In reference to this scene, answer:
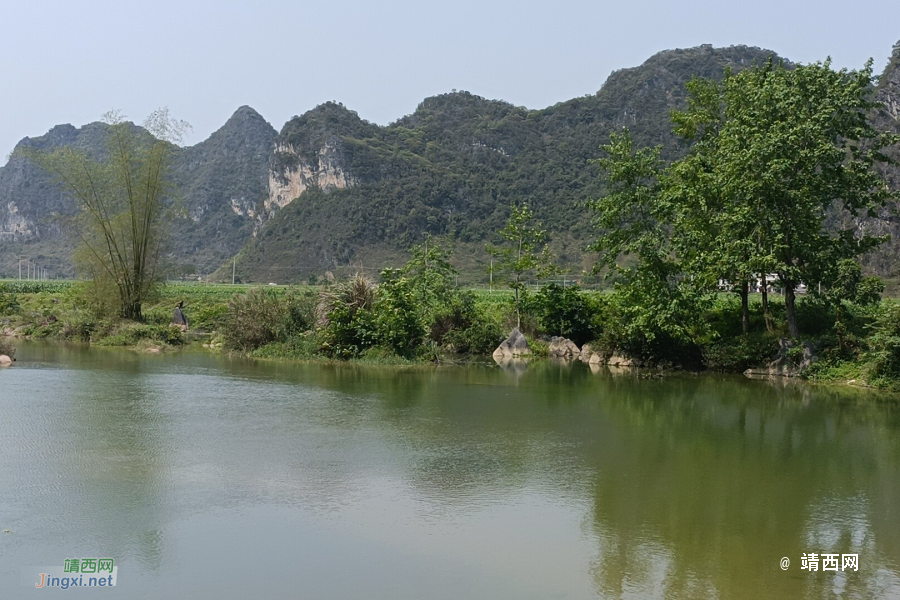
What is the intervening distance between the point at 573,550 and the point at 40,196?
136115 millimetres

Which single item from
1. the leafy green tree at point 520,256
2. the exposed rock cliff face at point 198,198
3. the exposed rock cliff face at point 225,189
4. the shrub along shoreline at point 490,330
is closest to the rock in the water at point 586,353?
the shrub along shoreline at point 490,330

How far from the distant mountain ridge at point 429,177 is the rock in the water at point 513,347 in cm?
3943

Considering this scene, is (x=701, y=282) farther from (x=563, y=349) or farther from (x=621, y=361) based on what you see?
(x=563, y=349)

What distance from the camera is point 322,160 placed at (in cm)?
9556

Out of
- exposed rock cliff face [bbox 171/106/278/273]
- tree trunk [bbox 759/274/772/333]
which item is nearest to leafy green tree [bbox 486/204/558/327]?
tree trunk [bbox 759/274/772/333]

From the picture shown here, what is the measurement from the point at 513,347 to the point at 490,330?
0.95 meters

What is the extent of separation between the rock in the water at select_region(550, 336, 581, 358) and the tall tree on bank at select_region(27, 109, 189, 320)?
1454 centimetres

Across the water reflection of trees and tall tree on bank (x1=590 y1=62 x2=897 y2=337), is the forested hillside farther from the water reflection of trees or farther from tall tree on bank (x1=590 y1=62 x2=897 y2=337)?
Answer: the water reflection of trees

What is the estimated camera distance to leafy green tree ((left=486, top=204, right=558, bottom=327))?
83.9 ft

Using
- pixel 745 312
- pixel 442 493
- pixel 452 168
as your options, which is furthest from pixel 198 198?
pixel 442 493

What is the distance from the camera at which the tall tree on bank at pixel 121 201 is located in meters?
28.3

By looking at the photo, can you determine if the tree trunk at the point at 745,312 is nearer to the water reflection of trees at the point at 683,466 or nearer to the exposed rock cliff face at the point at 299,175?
the water reflection of trees at the point at 683,466

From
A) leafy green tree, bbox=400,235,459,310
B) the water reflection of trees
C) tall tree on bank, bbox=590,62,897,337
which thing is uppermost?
tall tree on bank, bbox=590,62,897,337

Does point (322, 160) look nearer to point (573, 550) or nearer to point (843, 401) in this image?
→ point (843, 401)
